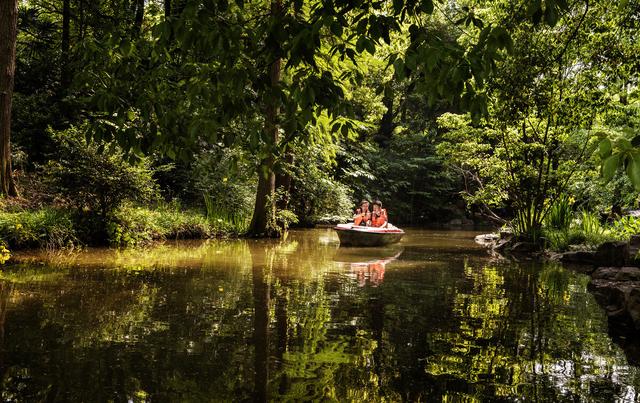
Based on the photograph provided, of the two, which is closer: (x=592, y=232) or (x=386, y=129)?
(x=592, y=232)

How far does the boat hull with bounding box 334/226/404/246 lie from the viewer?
1502 centimetres

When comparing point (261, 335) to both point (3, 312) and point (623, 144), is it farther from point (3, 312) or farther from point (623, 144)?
point (623, 144)

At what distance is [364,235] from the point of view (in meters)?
15.2

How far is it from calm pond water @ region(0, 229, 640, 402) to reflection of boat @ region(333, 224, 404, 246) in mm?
6020

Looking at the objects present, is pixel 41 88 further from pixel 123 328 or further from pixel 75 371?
pixel 75 371

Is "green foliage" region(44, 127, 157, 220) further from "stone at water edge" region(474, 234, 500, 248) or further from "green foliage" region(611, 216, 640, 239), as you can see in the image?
"stone at water edge" region(474, 234, 500, 248)

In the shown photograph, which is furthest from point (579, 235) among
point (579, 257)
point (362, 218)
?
point (362, 218)

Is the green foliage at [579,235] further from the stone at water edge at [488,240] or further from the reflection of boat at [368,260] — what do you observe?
the reflection of boat at [368,260]

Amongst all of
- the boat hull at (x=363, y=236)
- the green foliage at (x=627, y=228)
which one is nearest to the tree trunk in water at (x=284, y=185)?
the boat hull at (x=363, y=236)

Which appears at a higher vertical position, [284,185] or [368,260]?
[284,185]

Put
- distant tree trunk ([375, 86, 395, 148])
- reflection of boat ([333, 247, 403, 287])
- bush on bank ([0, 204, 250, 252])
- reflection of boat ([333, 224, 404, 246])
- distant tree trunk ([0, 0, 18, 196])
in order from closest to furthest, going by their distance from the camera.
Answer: reflection of boat ([333, 247, 403, 287]) < bush on bank ([0, 204, 250, 252]) < distant tree trunk ([0, 0, 18, 196]) < reflection of boat ([333, 224, 404, 246]) < distant tree trunk ([375, 86, 395, 148])

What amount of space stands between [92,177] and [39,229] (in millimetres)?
1494

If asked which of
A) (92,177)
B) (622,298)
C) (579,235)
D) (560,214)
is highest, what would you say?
(92,177)

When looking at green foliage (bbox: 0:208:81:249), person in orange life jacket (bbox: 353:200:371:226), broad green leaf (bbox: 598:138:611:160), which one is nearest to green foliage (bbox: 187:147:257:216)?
person in orange life jacket (bbox: 353:200:371:226)
